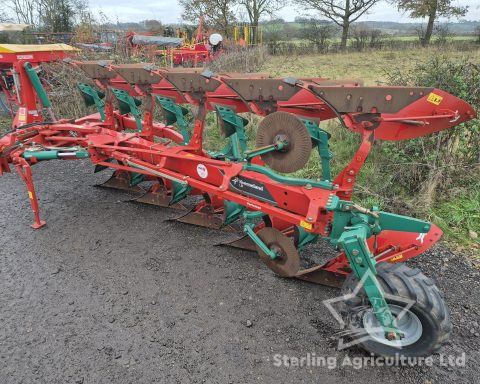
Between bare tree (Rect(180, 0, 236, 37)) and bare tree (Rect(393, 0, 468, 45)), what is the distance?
13061 millimetres

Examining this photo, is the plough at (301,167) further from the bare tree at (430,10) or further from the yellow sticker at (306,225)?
the bare tree at (430,10)

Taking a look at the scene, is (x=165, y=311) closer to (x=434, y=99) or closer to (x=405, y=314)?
(x=405, y=314)

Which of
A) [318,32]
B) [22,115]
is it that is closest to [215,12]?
[318,32]

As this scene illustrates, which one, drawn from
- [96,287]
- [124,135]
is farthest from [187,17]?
[96,287]

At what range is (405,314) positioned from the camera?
97.2 inches

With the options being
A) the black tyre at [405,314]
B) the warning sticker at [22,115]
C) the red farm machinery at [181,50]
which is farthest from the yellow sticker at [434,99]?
the red farm machinery at [181,50]

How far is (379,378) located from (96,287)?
238 cm

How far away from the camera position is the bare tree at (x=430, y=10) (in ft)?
86.0

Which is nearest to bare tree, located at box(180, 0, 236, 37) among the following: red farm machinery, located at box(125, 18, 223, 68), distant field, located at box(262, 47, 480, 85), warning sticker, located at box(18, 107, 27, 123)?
distant field, located at box(262, 47, 480, 85)

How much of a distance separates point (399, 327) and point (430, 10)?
98.1ft

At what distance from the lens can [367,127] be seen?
253 cm

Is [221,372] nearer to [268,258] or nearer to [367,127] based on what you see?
[268,258]

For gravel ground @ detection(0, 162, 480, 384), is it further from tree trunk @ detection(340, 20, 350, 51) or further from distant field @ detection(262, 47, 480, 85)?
tree trunk @ detection(340, 20, 350, 51)

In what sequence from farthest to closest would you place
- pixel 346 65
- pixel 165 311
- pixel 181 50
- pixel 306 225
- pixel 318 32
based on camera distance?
pixel 318 32
pixel 346 65
pixel 181 50
pixel 165 311
pixel 306 225
